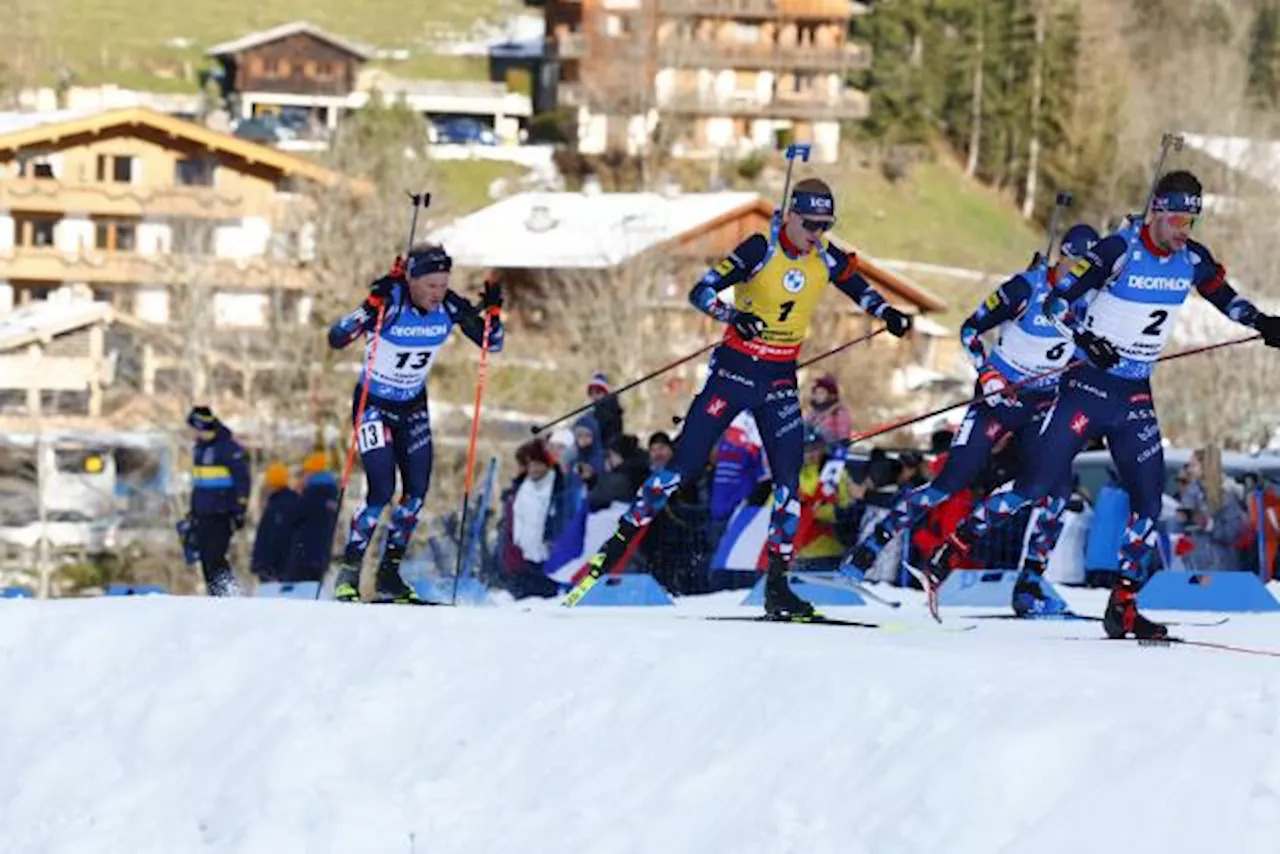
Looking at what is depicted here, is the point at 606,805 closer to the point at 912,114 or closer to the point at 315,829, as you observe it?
the point at 315,829

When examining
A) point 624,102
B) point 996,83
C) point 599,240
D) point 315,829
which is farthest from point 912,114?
point 315,829

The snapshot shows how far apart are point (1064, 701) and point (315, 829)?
2.81 meters

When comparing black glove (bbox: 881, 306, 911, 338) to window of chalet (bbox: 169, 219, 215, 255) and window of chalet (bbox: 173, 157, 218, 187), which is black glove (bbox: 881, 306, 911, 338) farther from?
window of chalet (bbox: 173, 157, 218, 187)

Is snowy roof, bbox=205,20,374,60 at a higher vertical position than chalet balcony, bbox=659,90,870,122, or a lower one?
higher

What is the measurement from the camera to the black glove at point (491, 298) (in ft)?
46.4

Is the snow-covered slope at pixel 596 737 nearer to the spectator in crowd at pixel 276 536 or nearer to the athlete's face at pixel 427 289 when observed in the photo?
the athlete's face at pixel 427 289

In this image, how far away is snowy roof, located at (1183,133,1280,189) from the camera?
68188 mm

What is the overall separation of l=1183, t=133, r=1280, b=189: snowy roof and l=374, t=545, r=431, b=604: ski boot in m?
55.3

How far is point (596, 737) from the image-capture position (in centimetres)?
983

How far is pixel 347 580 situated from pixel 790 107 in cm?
9991

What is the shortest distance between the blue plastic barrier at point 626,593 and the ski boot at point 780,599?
2.06m

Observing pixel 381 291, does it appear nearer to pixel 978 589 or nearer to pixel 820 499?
pixel 978 589

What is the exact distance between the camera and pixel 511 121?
4899 inches

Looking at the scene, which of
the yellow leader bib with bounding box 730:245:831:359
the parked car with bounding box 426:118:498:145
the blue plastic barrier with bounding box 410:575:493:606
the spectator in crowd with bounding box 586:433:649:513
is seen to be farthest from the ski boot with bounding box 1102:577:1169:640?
the parked car with bounding box 426:118:498:145
